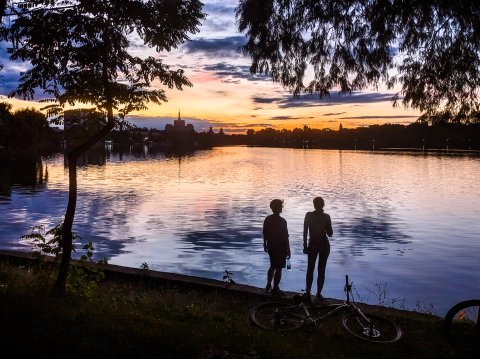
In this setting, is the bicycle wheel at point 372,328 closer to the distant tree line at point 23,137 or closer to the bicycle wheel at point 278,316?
the bicycle wheel at point 278,316

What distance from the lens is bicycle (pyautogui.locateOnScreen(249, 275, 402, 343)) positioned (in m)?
8.01

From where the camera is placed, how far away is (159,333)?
747 centimetres

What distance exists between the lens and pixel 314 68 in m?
8.62

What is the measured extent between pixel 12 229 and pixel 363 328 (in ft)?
80.6

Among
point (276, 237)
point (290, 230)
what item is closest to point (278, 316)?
point (276, 237)

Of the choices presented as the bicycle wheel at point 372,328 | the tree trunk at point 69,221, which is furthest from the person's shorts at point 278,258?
the tree trunk at point 69,221

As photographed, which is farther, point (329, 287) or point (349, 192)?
point (349, 192)

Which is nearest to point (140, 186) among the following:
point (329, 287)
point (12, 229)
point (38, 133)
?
point (12, 229)

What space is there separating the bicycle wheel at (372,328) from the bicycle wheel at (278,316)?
2.64 feet

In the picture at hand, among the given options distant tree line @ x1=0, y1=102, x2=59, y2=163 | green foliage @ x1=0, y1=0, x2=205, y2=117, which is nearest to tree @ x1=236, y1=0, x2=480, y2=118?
green foliage @ x1=0, y1=0, x2=205, y2=117

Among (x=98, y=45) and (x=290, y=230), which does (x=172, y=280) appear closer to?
(x=98, y=45)

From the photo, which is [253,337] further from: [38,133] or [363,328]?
[38,133]

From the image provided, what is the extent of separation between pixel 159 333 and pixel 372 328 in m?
3.55

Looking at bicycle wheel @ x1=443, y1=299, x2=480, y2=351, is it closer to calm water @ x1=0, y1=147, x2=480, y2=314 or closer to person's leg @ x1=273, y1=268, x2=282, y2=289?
calm water @ x1=0, y1=147, x2=480, y2=314
